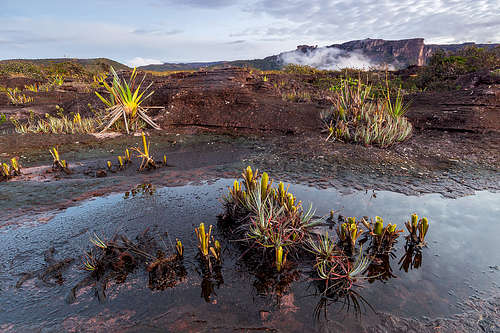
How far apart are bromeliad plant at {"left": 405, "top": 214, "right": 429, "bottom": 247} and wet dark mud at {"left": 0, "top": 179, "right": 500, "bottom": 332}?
100 millimetres

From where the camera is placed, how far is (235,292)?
2.02m

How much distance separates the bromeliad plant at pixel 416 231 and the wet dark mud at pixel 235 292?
0.33 feet

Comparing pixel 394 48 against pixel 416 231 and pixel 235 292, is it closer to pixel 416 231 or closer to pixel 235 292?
pixel 416 231

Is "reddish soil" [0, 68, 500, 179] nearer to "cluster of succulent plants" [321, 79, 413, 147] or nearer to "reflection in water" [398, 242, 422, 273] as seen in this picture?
"cluster of succulent plants" [321, 79, 413, 147]

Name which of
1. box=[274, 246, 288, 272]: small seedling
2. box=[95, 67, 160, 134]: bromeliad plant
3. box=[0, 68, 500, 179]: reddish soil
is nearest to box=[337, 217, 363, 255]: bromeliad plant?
box=[274, 246, 288, 272]: small seedling

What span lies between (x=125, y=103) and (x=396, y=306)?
805 cm

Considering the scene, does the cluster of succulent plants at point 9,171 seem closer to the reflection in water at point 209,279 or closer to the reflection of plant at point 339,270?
the reflection in water at point 209,279

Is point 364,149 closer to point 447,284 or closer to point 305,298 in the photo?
point 447,284

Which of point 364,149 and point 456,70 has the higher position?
point 456,70

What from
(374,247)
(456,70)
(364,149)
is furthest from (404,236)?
(456,70)

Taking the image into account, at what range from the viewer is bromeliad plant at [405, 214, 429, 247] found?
2.51 meters

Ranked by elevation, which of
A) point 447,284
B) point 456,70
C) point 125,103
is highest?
point 456,70

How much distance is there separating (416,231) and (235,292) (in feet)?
6.18

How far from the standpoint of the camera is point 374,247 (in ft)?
8.36
